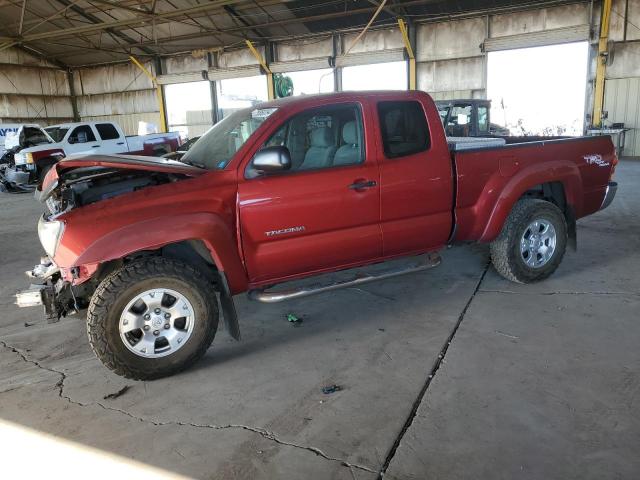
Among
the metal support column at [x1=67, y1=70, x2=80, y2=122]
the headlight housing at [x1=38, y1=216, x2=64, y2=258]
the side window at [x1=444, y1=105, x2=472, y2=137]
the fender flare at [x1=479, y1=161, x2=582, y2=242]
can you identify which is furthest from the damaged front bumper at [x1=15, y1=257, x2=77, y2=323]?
the metal support column at [x1=67, y1=70, x2=80, y2=122]

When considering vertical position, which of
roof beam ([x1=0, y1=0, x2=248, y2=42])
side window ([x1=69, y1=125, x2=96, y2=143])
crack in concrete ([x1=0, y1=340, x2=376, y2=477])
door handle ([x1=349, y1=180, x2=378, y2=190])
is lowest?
crack in concrete ([x1=0, y1=340, x2=376, y2=477])

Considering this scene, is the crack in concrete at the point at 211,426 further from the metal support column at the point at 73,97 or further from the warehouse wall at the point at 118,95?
the metal support column at the point at 73,97

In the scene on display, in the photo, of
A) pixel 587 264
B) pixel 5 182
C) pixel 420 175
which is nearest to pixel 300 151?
pixel 420 175

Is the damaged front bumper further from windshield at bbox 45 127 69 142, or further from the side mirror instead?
windshield at bbox 45 127 69 142

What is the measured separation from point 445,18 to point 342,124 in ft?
55.4

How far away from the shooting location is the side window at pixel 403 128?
3928 mm

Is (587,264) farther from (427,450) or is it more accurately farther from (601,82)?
(601,82)

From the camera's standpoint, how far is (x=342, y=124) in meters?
3.86

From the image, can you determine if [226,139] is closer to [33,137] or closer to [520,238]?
[520,238]

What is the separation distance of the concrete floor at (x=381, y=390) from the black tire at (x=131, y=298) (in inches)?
5.0

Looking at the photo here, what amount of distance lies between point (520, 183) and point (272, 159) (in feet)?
7.78

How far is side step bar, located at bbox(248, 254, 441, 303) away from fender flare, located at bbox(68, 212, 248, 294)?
22 cm

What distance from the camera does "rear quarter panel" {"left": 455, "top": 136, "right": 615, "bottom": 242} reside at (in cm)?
426

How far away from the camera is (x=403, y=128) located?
404cm
